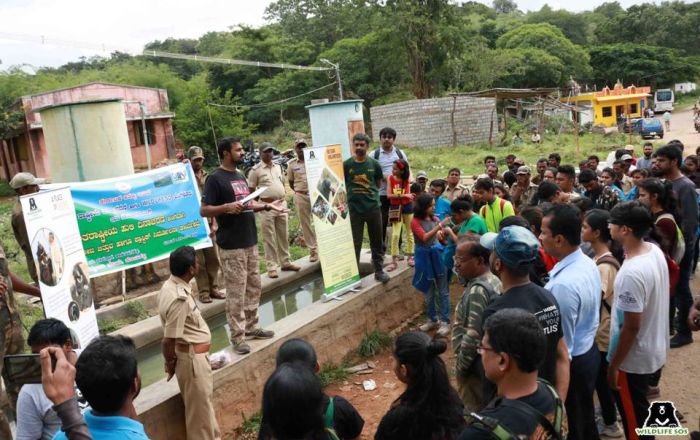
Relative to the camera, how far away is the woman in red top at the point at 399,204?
22.6 ft

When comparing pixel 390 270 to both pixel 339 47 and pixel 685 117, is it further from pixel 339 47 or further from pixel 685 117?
pixel 685 117

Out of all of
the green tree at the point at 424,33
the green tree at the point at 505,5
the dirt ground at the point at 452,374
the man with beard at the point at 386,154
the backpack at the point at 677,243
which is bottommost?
the dirt ground at the point at 452,374

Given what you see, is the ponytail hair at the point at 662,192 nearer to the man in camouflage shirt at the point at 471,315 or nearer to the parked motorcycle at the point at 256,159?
the man in camouflage shirt at the point at 471,315

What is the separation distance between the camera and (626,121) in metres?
33.2

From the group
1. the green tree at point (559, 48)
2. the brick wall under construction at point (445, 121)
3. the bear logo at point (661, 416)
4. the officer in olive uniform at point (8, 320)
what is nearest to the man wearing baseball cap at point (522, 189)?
the bear logo at point (661, 416)

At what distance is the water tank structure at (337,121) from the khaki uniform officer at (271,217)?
1960mm

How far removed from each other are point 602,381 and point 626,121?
34.1 metres

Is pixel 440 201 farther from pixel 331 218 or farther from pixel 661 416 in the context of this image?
pixel 661 416

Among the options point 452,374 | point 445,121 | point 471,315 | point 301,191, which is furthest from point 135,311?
point 445,121

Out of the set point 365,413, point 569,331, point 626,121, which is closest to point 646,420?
point 569,331

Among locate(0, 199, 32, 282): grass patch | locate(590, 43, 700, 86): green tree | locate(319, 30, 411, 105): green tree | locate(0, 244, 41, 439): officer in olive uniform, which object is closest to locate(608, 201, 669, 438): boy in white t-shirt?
locate(0, 244, 41, 439): officer in olive uniform

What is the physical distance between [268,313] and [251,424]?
2.34 m

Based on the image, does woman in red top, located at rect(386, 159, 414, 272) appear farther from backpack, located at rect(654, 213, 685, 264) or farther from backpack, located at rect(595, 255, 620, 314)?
backpack, located at rect(595, 255, 620, 314)

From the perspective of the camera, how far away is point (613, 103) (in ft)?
126
